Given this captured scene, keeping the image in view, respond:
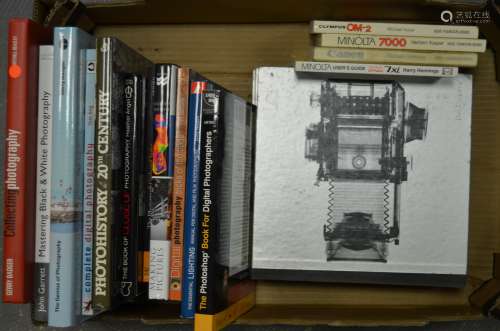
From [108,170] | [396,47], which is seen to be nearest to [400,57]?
[396,47]


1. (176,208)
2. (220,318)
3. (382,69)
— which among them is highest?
(382,69)

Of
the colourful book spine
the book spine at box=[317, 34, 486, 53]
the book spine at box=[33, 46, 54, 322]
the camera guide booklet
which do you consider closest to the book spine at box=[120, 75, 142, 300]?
the colourful book spine

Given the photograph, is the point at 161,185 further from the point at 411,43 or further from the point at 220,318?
the point at 411,43

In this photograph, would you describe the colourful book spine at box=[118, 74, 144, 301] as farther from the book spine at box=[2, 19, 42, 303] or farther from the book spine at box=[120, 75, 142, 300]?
the book spine at box=[2, 19, 42, 303]

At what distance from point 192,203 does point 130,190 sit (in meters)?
0.09

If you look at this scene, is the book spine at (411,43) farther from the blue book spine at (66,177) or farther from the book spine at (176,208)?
the blue book spine at (66,177)

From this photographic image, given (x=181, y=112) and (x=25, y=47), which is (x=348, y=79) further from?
(x=25, y=47)

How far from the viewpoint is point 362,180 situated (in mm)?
758

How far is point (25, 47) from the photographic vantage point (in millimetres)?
624

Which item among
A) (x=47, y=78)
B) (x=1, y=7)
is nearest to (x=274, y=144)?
(x=47, y=78)

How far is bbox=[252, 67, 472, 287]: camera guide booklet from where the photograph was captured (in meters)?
0.75

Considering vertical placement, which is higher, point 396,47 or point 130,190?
point 396,47

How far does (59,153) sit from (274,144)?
0.33 m

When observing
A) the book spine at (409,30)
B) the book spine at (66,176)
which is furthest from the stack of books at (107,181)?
the book spine at (409,30)
